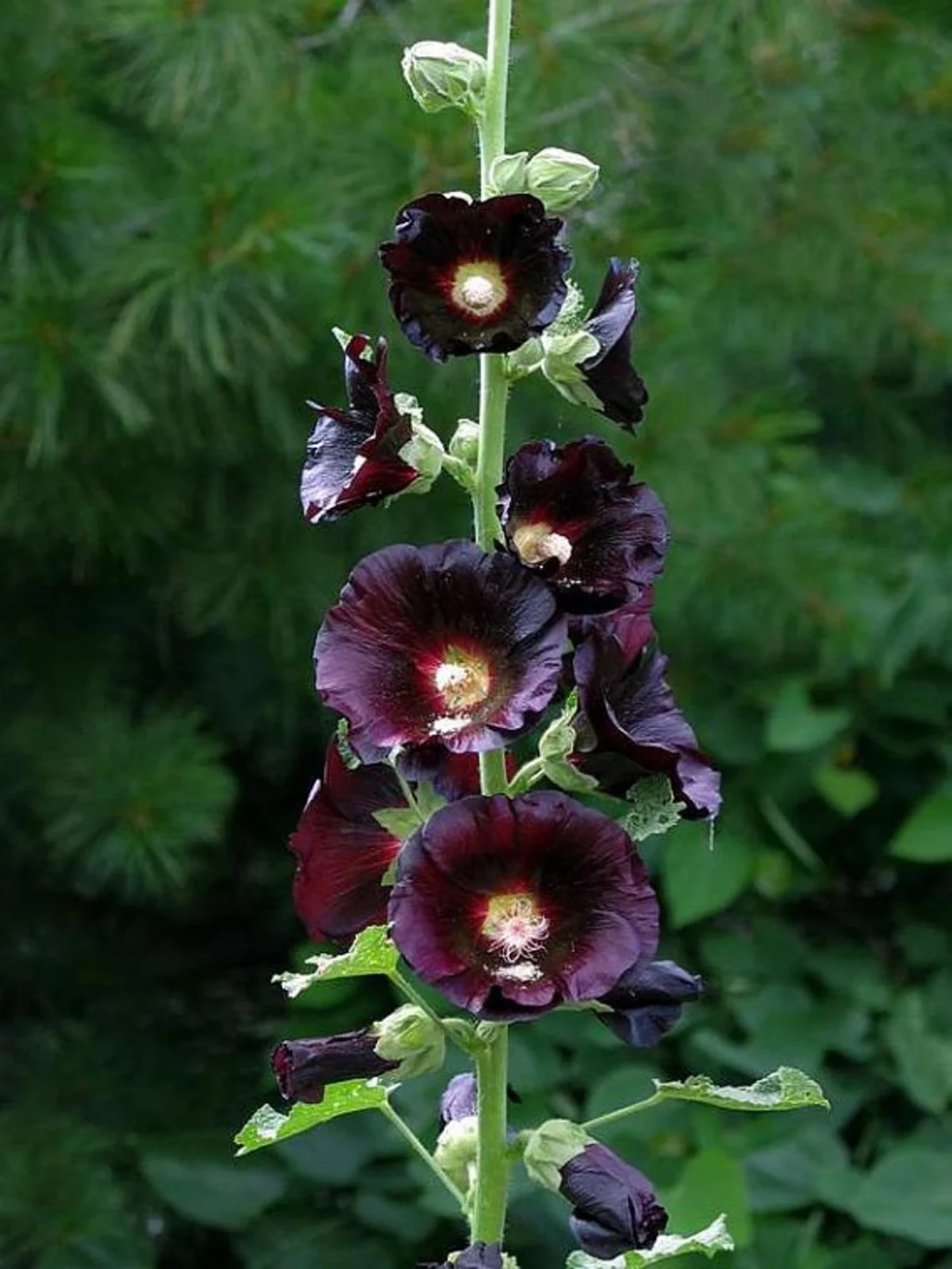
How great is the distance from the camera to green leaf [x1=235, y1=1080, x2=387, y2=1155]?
2.01ft

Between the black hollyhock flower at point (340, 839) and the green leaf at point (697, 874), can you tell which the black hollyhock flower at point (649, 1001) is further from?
the green leaf at point (697, 874)

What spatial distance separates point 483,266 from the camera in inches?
23.6

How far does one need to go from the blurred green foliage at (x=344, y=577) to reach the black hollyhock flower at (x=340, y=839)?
2.67 ft

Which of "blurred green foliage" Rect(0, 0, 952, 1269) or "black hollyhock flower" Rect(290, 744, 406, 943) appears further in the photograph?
"blurred green foliage" Rect(0, 0, 952, 1269)

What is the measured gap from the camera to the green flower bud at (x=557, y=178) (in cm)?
63

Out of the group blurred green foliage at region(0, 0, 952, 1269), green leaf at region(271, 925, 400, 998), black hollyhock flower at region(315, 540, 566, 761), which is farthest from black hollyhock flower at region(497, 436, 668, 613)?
blurred green foliage at region(0, 0, 952, 1269)

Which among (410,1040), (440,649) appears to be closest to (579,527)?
(440,649)

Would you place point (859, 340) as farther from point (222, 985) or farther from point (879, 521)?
point (222, 985)

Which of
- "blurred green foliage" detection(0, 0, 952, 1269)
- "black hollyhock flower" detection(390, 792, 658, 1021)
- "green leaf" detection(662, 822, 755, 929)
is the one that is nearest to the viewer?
"black hollyhock flower" detection(390, 792, 658, 1021)

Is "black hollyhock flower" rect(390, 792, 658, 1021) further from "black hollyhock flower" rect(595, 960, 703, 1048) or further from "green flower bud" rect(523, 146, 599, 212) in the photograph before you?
"green flower bud" rect(523, 146, 599, 212)

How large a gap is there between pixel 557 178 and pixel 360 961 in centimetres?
25

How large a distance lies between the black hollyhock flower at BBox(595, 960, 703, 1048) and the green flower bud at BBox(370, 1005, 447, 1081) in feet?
0.19

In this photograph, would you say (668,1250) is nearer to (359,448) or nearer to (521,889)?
(521,889)

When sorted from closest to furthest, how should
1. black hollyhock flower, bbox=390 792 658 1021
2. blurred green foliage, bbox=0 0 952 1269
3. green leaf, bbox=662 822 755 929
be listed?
black hollyhock flower, bbox=390 792 658 1021 → blurred green foliage, bbox=0 0 952 1269 → green leaf, bbox=662 822 755 929
